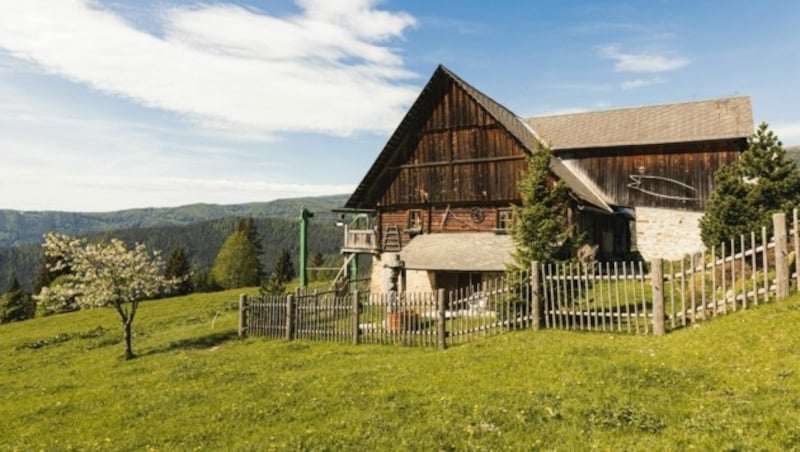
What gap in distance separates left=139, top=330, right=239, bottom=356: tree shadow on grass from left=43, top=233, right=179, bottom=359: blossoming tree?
4.26 ft

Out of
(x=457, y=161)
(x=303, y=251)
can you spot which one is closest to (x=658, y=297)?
(x=457, y=161)

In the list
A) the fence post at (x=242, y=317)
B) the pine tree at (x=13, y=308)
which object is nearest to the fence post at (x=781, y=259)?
the fence post at (x=242, y=317)

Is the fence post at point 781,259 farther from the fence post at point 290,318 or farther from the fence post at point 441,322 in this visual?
the fence post at point 290,318

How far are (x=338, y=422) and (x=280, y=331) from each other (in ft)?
38.0

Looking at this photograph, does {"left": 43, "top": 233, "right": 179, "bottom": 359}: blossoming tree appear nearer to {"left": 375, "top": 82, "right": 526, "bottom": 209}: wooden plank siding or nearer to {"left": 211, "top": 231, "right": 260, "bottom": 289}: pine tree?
{"left": 375, "top": 82, "right": 526, "bottom": 209}: wooden plank siding

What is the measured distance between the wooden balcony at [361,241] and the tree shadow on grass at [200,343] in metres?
11.7

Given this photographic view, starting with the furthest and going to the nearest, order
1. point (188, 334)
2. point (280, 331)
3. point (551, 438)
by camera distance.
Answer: point (188, 334), point (280, 331), point (551, 438)

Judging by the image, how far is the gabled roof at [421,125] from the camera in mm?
29312

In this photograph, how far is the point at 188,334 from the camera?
23.9 m

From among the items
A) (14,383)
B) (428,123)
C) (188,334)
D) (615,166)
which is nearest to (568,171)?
(615,166)

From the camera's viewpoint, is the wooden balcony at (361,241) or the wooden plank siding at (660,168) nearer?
the wooden plank siding at (660,168)

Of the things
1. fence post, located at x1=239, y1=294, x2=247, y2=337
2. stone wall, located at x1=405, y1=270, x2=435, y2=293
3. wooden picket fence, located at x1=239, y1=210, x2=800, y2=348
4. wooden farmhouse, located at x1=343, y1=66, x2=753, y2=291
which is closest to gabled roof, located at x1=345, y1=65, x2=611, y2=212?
wooden farmhouse, located at x1=343, y1=66, x2=753, y2=291

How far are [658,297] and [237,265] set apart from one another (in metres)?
87.3

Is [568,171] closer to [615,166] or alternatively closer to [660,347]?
[615,166]
